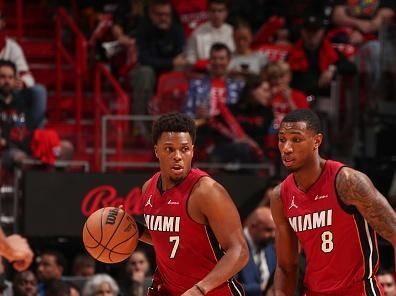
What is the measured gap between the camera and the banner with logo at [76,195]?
41.7 feet

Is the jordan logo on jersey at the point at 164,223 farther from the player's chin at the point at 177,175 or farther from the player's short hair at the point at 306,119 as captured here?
the player's short hair at the point at 306,119

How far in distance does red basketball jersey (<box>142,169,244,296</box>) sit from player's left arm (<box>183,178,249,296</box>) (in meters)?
0.08

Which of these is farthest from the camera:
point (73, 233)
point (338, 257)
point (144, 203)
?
point (73, 233)

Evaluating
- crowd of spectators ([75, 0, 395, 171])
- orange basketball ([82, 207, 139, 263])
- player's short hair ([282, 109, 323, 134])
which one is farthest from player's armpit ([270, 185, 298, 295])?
crowd of spectators ([75, 0, 395, 171])

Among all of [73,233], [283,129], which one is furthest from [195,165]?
[283,129]

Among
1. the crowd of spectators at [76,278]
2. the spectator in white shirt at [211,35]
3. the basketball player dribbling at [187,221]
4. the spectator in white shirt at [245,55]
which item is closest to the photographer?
the basketball player dribbling at [187,221]

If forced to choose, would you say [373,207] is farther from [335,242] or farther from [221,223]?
[221,223]

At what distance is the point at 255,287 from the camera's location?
1166 cm

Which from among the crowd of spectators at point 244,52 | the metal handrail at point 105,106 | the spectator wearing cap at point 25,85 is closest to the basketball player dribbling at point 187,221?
the crowd of spectators at point 244,52

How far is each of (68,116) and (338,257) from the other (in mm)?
8096

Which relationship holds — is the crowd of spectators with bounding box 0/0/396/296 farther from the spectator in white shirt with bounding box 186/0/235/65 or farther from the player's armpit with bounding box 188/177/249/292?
the player's armpit with bounding box 188/177/249/292

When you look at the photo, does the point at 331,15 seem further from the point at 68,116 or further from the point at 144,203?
the point at 144,203

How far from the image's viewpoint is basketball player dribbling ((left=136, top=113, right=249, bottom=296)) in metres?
7.81

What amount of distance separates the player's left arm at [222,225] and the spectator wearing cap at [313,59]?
23.2 feet
